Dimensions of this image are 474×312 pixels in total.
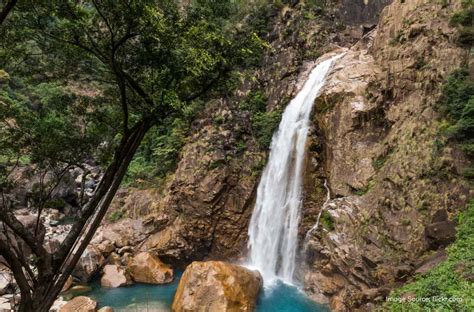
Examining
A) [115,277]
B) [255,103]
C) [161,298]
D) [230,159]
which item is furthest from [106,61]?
[255,103]

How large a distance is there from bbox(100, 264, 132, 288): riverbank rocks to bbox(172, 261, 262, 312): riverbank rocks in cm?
407

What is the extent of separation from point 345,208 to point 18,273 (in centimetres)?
1016

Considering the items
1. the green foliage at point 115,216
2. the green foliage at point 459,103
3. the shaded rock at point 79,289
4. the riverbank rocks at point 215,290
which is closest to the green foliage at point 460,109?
the green foliage at point 459,103

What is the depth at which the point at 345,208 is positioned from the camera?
12438 millimetres

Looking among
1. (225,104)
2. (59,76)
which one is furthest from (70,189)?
(59,76)

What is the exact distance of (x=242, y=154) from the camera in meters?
18.5

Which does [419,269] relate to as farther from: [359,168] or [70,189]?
[70,189]

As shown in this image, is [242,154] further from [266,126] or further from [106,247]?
[106,247]

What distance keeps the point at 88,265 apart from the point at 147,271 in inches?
111

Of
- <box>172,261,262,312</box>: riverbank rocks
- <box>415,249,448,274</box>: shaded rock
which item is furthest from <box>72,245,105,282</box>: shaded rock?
<box>415,249,448,274</box>: shaded rock

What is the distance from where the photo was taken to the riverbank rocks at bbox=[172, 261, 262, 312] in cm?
1130

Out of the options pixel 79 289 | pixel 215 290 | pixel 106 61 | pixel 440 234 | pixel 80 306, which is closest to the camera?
pixel 106 61

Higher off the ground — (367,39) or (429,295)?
(367,39)

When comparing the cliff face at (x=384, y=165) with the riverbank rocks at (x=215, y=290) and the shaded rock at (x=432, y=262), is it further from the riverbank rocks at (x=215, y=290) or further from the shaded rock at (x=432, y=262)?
the riverbank rocks at (x=215, y=290)
